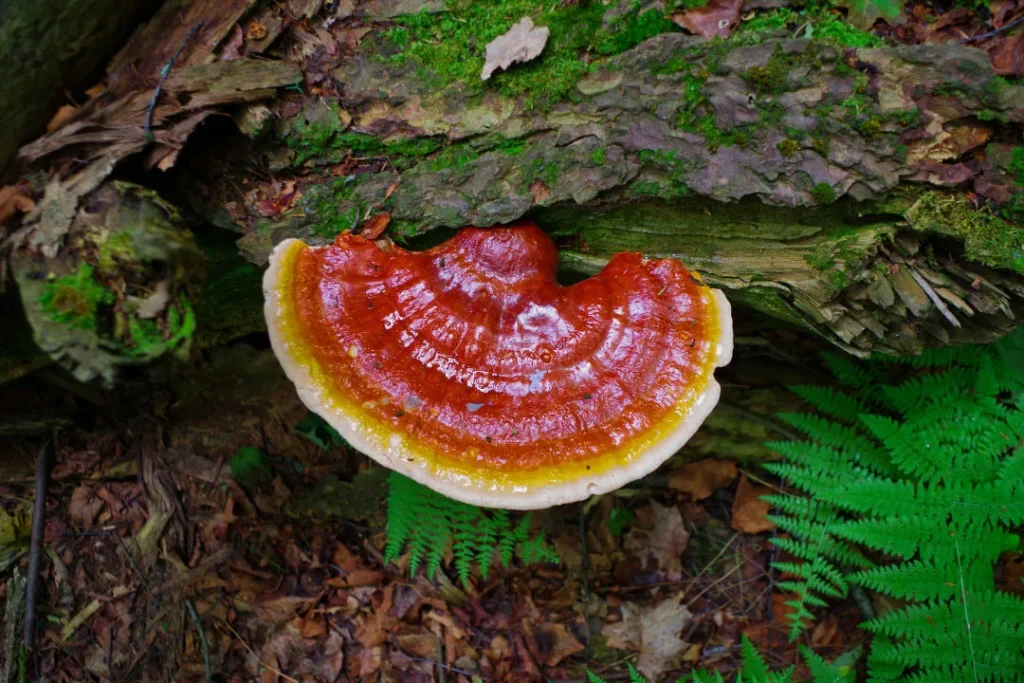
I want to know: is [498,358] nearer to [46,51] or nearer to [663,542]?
[663,542]

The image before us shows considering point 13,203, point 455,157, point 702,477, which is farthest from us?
point 702,477

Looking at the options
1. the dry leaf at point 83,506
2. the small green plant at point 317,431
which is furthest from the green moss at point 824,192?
the dry leaf at point 83,506

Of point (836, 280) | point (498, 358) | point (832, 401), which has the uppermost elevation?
point (836, 280)

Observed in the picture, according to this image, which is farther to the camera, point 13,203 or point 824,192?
point 824,192

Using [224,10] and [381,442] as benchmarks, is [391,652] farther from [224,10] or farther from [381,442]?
[224,10]

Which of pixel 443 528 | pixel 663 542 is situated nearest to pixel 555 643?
pixel 663 542

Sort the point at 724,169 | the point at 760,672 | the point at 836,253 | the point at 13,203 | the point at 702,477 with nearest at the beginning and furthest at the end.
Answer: the point at 13,203 < the point at 724,169 < the point at 836,253 < the point at 760,672 < the point at 702,477
